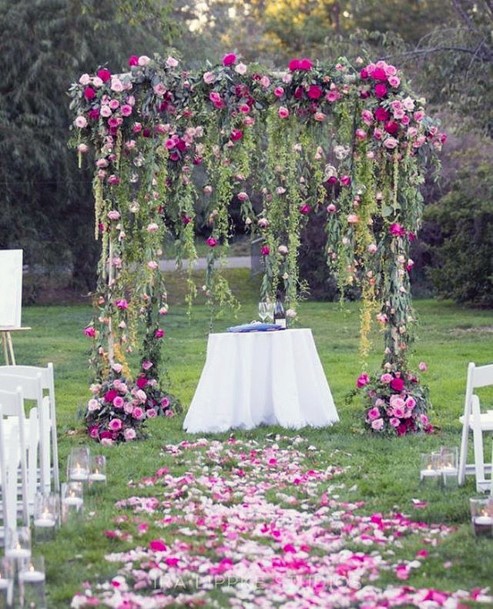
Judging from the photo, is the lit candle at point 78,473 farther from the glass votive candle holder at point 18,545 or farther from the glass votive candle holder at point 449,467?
the glass votive candle holder at point 449,467

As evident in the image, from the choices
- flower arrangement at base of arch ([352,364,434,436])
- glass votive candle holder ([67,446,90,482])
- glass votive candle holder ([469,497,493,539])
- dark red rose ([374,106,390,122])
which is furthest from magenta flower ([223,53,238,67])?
glass votive candle holder ([469,497,493,539])

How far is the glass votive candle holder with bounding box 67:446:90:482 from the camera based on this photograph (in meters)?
6.03

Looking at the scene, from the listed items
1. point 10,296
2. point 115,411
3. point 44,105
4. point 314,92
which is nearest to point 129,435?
point 115,411

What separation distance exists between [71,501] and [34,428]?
43cm

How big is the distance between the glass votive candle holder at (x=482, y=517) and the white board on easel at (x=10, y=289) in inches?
220

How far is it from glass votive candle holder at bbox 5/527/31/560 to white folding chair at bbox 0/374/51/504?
1.12 m

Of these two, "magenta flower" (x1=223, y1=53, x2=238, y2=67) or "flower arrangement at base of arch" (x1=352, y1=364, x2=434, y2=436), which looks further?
"flower arrangement at base of arch" (x1=352, y1=364, x2=434, y2=436)

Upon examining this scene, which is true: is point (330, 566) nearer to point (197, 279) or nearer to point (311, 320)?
point (311, 320)

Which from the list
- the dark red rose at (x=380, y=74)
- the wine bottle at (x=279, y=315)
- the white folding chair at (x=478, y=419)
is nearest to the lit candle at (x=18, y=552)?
the white folding chair at (x=478, y=419)

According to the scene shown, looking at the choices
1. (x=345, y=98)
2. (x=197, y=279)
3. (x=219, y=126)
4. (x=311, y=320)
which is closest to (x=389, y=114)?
(x=345, y=98)

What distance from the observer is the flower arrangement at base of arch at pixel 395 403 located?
825 cm

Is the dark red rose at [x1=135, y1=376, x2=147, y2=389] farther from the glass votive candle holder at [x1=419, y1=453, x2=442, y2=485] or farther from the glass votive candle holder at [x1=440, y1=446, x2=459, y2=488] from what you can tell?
the glass votive candle holder at [x1=440, y1=446, x2=459, y2=488]

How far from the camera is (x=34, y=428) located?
5.55 m

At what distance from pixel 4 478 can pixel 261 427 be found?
3.89 metres
